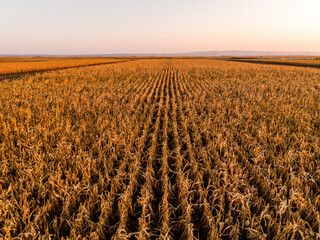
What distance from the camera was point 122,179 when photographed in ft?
11.3

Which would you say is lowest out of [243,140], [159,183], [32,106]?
[159,183]

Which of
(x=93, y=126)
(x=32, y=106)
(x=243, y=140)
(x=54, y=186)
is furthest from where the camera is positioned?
(x=32, y=106)

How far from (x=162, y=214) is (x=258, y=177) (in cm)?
210

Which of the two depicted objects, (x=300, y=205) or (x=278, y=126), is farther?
(x=278, y=126)

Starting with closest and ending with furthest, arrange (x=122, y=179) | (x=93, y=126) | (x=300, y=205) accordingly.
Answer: (x=300, y=205) < (x=122, y=179) < (x=93, y=126)

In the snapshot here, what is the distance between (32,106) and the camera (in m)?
8.48

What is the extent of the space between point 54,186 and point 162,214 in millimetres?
2044

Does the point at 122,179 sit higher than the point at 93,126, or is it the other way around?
the point at 93,126

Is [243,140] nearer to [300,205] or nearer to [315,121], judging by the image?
[300,205]

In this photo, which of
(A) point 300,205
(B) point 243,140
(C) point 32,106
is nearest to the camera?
(A) point 300,205

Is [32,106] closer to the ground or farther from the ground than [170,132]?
farther from the ground

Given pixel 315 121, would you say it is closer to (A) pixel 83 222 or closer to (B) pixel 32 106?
(A) pixel 83 222

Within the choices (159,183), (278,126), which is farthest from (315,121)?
(159,183)

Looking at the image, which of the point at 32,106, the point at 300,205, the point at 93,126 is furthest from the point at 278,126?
the point at 32,106
